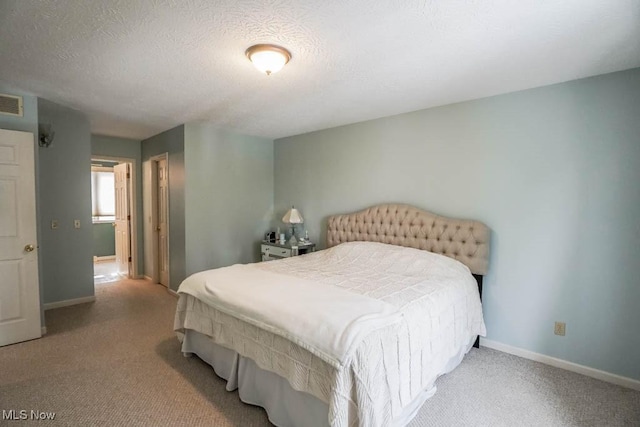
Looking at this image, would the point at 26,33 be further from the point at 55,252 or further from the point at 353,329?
the point at 55,252

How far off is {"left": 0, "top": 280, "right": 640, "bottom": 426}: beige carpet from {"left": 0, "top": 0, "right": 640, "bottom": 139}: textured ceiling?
2.46 metres

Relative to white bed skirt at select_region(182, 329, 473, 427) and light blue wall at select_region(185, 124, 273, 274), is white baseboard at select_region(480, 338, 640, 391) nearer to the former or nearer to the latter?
white bed skirt at select_region(182, 329, 473, 427)

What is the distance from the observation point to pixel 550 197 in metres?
2.66

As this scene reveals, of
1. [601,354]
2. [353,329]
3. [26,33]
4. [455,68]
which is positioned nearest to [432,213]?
[455,68]

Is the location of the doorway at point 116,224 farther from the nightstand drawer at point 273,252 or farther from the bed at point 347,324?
the bed at point 347,324

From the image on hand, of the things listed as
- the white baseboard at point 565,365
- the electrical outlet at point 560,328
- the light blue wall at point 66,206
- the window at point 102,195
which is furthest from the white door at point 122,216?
the electrical outlet at point 560,328

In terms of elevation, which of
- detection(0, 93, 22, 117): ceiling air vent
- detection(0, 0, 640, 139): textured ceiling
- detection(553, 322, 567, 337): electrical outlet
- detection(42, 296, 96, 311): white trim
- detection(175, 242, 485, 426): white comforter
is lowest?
detection(42, 296, 96, 311): white trim

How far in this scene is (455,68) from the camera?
93.2 inches

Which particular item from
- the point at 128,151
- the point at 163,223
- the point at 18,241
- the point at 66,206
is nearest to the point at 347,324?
the point at 18,241

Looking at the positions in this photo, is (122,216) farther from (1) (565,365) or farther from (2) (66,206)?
(1) (565,365)

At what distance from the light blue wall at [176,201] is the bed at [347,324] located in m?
1.79

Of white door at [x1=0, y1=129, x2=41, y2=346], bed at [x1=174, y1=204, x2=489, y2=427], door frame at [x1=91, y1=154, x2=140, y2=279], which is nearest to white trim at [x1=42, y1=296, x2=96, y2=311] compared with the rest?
white door at [x1=0, y1=129, x2=41, y2=346]

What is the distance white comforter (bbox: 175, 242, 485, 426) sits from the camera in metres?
1.52

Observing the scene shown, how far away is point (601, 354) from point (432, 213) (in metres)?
1.78
